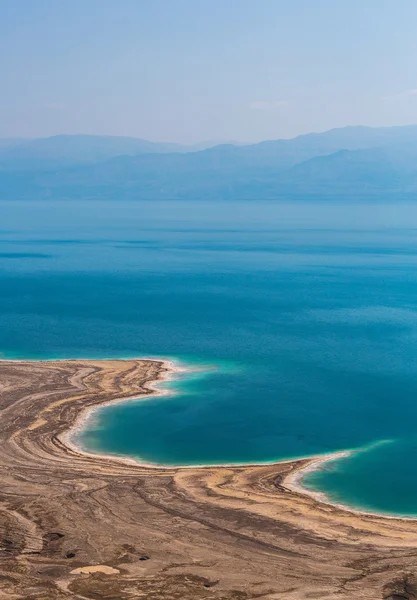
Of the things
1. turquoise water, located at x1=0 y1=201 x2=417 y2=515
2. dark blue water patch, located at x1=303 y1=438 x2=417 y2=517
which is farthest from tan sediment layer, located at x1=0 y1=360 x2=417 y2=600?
turquoise water, located at x1=0 y1=201 x2=417 y2=515

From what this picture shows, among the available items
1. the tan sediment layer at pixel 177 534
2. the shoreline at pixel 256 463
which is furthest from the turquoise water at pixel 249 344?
the tan sediment layer at pixel 177 534

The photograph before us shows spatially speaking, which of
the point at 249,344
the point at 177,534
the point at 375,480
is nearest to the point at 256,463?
the point at 375,480

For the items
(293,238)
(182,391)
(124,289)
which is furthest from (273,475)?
(293,238)

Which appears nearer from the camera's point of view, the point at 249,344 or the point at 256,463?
the point at 256,463

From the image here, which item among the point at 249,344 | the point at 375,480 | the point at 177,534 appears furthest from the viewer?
the point at 249,344

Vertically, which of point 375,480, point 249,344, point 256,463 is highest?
point 249,344

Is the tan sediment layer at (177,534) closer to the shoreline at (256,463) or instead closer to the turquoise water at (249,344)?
the shoreline at (256,463)

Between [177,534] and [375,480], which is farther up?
[177,534]

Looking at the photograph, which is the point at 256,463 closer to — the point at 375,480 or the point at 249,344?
the point at 375,480

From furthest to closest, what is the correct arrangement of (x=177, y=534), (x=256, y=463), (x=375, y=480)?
(x=256, y=463)
(x=375, y=480)
(x=177, y=534)
